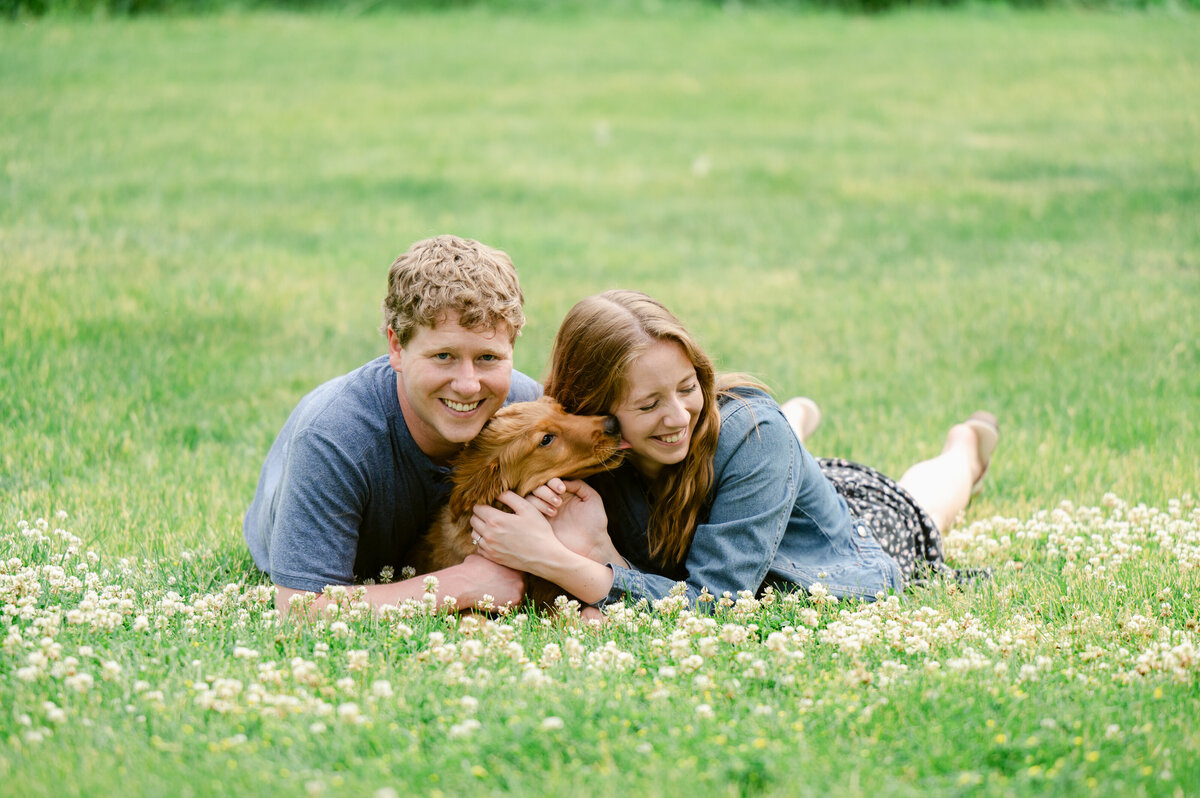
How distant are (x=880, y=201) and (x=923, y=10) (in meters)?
13.9

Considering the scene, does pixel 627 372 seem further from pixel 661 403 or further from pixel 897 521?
pixel 897 521

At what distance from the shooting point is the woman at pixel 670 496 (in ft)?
15.9

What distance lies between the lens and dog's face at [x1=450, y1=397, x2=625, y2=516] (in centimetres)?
492

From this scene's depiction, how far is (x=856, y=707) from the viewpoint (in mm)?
3750

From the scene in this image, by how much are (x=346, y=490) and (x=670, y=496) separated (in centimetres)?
138

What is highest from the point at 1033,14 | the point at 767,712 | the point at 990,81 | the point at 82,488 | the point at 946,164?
the point at 1033,14

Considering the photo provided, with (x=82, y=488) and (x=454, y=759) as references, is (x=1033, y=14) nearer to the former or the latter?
(x=82, y=488)

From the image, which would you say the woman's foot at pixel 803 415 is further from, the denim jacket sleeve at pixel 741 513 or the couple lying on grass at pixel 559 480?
the denim jacket sleeve at pixel 741 513

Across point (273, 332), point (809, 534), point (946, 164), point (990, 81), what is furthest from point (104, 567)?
point (990, 81)

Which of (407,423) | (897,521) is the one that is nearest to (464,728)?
(407,423)

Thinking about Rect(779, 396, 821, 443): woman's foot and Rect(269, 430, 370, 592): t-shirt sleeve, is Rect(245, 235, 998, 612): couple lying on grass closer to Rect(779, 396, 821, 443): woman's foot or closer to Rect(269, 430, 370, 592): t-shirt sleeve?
Rect(269, 430, 370, 592): t-shirt sleeve

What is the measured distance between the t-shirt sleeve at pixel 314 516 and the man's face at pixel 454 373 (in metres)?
0.42

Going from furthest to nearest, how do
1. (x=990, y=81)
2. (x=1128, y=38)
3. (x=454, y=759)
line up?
(x=1128, y=38) < (x=990, y=81) < (x=454, y=759)

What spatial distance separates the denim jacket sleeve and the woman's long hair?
0.27 ft
